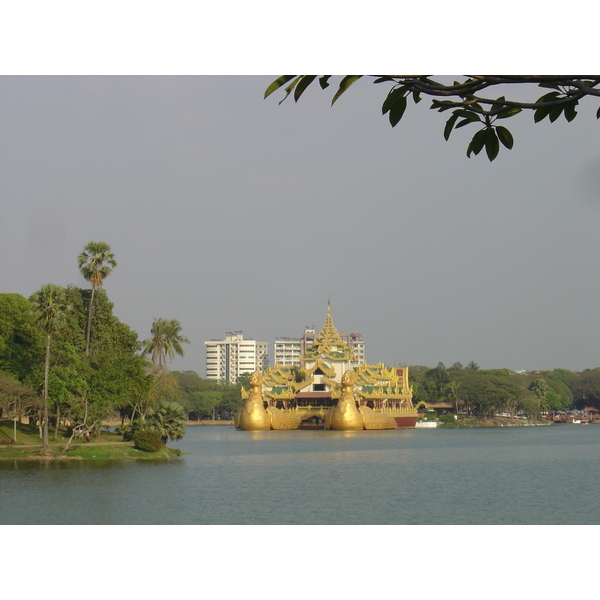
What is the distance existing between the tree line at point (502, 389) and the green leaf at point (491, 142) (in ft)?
189

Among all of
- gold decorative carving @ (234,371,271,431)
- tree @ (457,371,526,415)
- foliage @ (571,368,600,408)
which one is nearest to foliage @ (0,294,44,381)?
gold decorative carving @ (234,371,271,431)

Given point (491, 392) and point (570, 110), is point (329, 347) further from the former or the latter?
point (570, 110)

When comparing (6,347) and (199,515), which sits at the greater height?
(6,347)

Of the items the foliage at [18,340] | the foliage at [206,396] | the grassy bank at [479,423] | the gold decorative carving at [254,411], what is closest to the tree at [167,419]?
the foliage at [18,340]

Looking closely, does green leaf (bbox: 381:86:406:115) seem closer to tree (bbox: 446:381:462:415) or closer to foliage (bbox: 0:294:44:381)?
foliage (bbox: 0:294:44:381)

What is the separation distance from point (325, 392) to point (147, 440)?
99.1ft

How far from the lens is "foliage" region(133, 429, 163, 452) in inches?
1081

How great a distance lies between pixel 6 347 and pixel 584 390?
60.2 meters

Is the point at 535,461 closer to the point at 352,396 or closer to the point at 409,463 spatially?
the point at 409,463

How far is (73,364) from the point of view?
91.8ft

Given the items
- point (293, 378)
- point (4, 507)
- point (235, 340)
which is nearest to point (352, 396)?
point (293, 378)

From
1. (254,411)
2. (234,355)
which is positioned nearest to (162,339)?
(254,411)

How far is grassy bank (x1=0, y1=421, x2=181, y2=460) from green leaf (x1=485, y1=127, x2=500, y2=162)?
22.9 m

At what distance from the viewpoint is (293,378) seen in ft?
189
